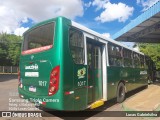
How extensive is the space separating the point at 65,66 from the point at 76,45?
96cm

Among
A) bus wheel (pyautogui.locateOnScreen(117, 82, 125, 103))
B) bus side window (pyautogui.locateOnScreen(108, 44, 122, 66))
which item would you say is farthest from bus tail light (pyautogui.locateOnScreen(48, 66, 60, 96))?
bus wheel (pyautogui.locateOnScreen(117, 82, 125, 103))

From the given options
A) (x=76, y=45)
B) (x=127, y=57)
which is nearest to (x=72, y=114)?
(x=76, y=45)

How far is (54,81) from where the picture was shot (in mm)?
6684

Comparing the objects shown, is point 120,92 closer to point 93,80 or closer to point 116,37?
point 93,80

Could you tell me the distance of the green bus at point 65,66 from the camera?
6.70 metres

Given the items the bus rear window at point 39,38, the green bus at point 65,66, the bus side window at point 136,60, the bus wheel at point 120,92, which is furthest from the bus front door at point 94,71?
the bus side window at point 136,60

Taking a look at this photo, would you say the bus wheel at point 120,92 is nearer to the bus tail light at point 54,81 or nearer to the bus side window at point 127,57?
the bus side window at point 127,57

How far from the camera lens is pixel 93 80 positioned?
8.42 metres

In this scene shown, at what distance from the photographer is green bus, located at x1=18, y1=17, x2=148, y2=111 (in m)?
6.70

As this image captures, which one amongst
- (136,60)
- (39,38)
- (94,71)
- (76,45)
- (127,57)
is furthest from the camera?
(136,60)

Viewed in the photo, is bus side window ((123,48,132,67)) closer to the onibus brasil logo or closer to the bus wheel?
the bus wheel

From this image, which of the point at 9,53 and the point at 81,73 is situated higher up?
the point at 9,53

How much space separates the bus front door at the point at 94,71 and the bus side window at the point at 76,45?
1.83 ft

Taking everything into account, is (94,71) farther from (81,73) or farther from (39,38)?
(39,38)
